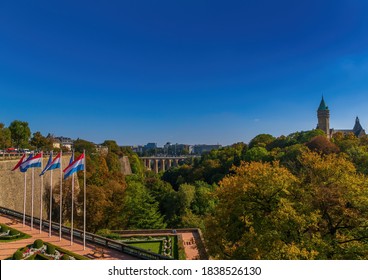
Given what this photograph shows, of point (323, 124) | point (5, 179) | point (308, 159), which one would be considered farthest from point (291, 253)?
point (323, 124)

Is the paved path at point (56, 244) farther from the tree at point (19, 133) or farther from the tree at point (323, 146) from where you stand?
the tree at point (19, 133)

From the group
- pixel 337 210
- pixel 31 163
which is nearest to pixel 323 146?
pixel 337 210

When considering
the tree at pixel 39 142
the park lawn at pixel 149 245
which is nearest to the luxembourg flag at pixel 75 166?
the park lawn at pixel 149 245

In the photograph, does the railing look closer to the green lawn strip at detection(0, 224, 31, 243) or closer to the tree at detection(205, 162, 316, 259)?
the green lawn strip at detection(0, 224, 31, 243)

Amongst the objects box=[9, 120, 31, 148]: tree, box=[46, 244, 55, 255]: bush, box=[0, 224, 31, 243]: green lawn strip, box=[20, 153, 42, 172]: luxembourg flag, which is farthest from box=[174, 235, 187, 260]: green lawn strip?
box=[9, 120, 31, 148]: tree

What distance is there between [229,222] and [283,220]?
3.36 meters

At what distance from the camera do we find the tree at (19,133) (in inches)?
2131

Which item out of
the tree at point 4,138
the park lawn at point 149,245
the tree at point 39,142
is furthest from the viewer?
the tree at point 39,142

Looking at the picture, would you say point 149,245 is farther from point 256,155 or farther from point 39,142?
point 39,142

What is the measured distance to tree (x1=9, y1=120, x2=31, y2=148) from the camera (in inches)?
2131

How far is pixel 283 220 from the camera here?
12594 mm

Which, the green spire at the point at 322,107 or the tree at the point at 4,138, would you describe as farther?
the green spire at the point at 322,107

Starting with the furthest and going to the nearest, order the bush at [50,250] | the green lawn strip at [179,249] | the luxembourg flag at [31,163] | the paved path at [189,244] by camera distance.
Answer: the paved path at [189,244]
the green lawn strip at [179,249]
the luxembourg flag at [31,163]
the bush at [50,250]
